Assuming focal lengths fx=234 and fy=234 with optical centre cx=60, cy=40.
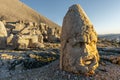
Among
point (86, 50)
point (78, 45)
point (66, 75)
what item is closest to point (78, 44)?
point (78, 45)

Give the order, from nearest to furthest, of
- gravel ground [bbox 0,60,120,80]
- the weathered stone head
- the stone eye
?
gravel ground [bbox 0,60,120,80]
the weathered stone head
the stone eye

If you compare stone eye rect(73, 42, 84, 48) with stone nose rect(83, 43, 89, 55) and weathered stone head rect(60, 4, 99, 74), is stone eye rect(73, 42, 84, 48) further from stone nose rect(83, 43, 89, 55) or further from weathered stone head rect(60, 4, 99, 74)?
stone nose rect(83, 43, 89, 55)

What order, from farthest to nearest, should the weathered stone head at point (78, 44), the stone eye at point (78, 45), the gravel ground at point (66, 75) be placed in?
the stone eye at point (78, 45)
the weathered stone head at point (78, 44)
the gravel ground at point (66, 75)

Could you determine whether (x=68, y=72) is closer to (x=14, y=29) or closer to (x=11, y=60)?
(x=11, y=60)

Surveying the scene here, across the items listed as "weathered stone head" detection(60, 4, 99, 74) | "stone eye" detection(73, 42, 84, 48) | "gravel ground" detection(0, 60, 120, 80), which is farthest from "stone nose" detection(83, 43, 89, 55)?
"gravel ground" detection(0, 60, 120, 80)

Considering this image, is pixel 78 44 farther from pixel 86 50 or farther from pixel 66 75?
pixel 66 75

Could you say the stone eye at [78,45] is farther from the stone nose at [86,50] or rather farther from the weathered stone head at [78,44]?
the stone nose at [86,50]

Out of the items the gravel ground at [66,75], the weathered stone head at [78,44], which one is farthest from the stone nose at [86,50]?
the gravel ground at [66,75]

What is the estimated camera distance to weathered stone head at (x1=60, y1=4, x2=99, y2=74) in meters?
14.4

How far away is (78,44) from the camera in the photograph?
1476 centimetres

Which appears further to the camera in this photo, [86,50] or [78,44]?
[78,44]

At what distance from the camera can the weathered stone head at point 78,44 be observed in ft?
47.4

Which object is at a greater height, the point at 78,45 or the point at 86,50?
the point at 78,45

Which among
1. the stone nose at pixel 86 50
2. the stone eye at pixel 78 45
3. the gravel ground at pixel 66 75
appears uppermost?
the stone eye at pixel 78 45
